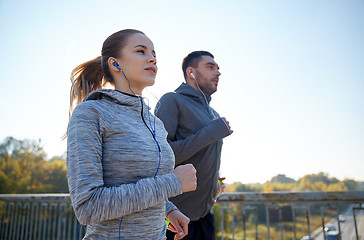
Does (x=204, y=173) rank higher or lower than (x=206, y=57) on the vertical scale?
lower

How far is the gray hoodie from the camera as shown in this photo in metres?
0.84

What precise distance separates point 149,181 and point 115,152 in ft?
0.58

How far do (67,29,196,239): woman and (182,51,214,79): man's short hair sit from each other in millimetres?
1377

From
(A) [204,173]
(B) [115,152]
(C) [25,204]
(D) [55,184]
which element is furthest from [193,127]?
(D) [55,184]

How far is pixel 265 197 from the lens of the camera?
3092 mm

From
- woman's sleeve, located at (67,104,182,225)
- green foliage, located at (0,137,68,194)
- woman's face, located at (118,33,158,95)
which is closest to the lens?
woman's sleeve, located at (67,104,182,225)

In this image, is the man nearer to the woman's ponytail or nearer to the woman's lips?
the woman's ponytail

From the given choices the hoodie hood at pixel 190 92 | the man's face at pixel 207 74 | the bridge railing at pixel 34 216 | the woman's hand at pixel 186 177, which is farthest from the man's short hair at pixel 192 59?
the bridge railing at pixel 34 216

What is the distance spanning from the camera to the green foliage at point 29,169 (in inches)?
1166

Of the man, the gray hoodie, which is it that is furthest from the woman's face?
the man

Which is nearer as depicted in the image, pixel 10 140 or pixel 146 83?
pixel 146 83

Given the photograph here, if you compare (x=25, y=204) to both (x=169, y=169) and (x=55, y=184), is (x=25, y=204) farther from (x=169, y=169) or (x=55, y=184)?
(x=55, y=184)

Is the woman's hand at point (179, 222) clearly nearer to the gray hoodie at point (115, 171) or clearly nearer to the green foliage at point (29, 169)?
the gray hoodie at point (115, 171)

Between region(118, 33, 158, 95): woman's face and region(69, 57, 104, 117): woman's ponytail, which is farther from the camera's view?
region(69, 57, 104, 117): woman's ponytail
